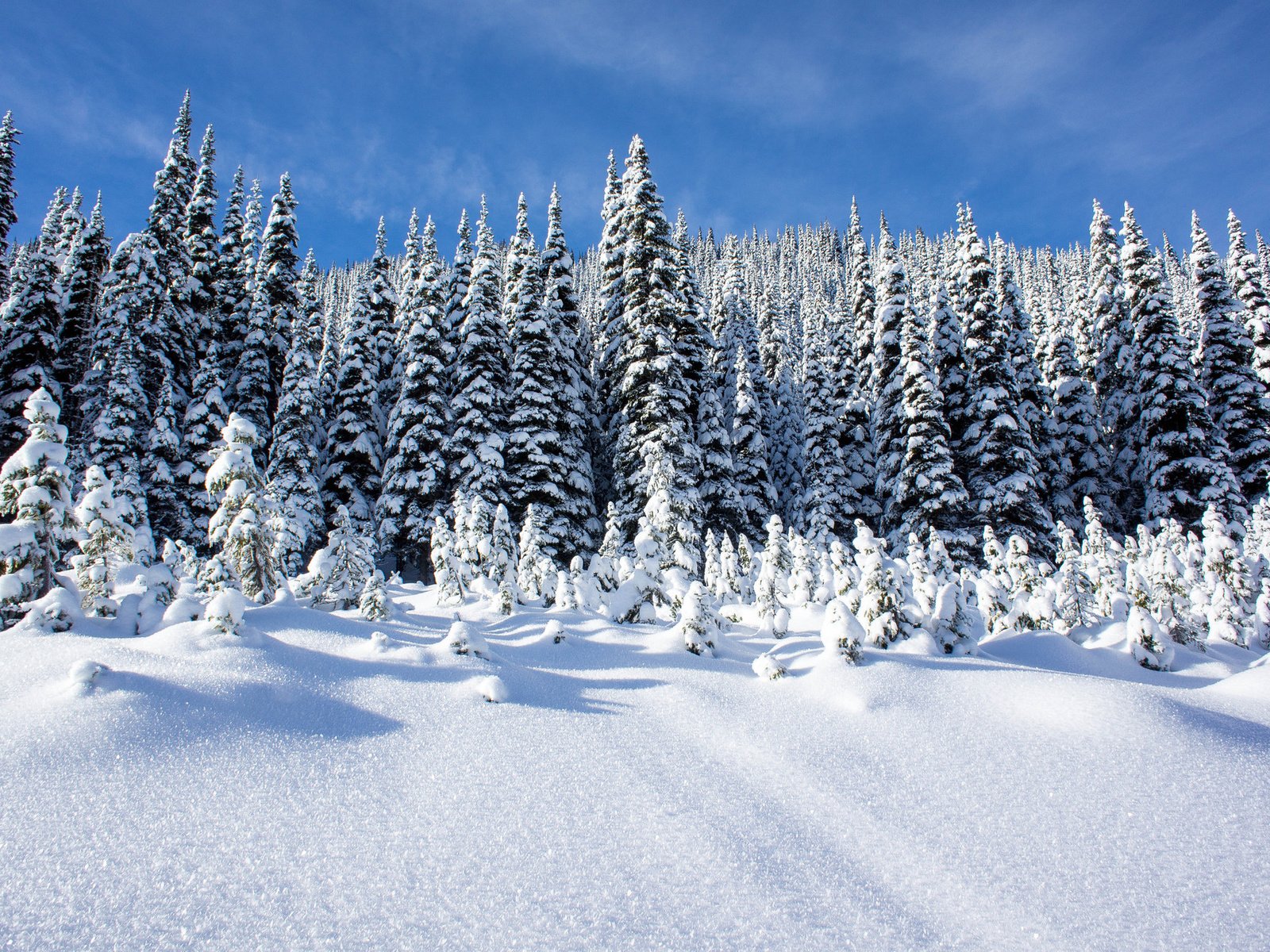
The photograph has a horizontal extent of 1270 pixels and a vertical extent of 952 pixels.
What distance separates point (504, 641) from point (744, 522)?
1942 centimetres

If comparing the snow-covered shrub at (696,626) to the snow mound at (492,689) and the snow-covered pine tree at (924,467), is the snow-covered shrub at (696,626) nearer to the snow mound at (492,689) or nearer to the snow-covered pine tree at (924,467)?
the snow mound at (492,689)

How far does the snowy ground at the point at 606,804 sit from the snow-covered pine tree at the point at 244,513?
171 inches

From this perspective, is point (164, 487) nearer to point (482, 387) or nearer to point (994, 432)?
point (482, 387)

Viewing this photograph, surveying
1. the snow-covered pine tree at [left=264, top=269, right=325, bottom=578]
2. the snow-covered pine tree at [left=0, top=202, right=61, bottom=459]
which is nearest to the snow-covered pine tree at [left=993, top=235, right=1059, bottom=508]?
the snow-covered pine tree at [left=264, top=269, right=325, bottom=578]

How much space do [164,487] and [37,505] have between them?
21336mm

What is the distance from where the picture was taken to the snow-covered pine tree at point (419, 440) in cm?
2597

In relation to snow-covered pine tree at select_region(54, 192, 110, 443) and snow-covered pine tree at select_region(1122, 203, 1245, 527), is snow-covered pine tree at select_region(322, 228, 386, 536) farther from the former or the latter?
snow-covered pine tree at select_region(1122, 203, 1245, 527)

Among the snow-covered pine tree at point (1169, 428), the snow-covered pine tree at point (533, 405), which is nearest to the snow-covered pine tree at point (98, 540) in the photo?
the snow-covered pine tree at point (533, 405)

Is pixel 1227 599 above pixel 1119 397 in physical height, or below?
below

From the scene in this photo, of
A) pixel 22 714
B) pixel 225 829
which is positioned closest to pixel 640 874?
pixel 225 829

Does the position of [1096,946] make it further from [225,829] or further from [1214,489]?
[1214,489]

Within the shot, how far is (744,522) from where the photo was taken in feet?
86.6

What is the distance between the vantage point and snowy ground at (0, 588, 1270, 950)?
275 cm

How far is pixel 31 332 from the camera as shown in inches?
1121
